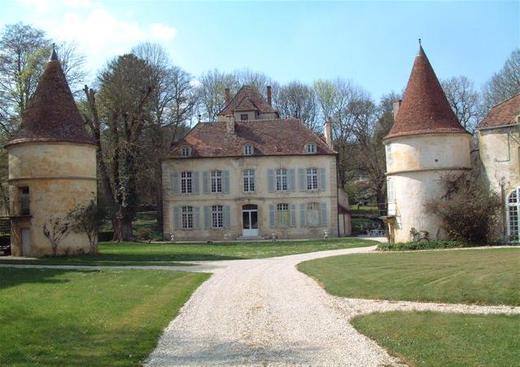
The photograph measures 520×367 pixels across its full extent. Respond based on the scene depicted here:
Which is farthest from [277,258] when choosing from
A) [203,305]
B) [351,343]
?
[351,343]

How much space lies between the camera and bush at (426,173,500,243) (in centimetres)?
2459

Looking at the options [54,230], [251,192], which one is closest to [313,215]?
[251,192]

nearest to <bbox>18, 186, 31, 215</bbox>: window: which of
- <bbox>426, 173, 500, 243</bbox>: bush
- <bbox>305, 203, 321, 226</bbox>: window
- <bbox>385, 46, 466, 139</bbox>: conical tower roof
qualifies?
<bbox>385, 46, 466, 139</bbox>: conical tower roof

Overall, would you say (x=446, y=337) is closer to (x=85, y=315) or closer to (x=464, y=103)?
(x=85, y=315)

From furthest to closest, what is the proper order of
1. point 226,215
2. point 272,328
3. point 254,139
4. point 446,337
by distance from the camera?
point 254,139, point 226,215, point 272,328, point 446,337

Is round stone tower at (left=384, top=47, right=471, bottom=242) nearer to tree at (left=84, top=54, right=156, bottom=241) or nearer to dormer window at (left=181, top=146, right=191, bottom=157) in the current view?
dormer window at (left=181, top=146, right=191, bottom=157)

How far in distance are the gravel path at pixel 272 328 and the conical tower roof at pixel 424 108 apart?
1374 centimetres

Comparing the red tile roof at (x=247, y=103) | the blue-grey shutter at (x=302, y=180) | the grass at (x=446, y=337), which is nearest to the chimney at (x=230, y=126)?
the red tile roof at (x=247, y=103)

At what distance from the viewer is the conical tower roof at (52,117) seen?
2528 centimetres

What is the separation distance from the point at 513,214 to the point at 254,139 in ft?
61.5

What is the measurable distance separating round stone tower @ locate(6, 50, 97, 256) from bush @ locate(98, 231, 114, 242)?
1231cm

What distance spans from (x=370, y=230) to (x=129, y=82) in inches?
748

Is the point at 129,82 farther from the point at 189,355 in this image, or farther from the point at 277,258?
the point at 189,355

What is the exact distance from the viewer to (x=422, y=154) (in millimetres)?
26391
